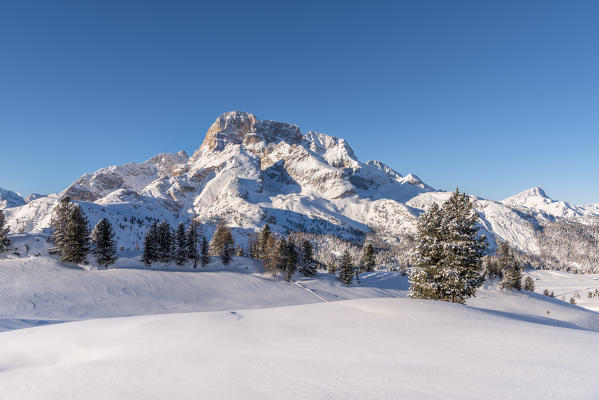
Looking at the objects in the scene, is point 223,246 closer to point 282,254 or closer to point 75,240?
point 282,254

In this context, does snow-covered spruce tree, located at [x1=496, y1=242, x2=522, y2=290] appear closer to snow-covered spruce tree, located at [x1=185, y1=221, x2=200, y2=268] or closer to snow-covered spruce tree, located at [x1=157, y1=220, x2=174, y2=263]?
snow-covered spruce tree, located at [x1=185, y1=221, x2=200, y2=268]

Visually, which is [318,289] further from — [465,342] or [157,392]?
[157,392]

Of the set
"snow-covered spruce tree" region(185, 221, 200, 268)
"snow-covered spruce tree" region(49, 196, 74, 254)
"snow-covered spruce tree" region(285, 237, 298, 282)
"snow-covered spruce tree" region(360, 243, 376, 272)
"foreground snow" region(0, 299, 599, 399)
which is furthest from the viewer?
"snow-covered spruce tree" region(360, 243, 376, 272)

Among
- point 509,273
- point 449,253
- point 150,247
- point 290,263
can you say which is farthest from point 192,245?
point 509,273

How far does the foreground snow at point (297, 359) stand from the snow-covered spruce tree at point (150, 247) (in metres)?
48.6

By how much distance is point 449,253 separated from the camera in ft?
68.0

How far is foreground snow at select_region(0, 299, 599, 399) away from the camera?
4820 millimetres

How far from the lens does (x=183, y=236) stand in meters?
58.8

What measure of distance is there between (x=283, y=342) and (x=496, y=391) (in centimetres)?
485

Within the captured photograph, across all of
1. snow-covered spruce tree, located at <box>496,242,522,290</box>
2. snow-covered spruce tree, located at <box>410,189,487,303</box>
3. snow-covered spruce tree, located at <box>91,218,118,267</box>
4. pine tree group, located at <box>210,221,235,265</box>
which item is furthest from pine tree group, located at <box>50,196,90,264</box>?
snow-covered spruce tree, located at <box>496,242,522,290</box>

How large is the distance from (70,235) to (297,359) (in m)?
48.2

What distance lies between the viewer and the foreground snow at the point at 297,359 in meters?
4.82

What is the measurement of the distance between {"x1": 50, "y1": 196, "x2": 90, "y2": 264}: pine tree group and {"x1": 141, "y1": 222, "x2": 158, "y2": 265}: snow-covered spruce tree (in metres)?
11.8

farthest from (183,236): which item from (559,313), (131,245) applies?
(131,245)
